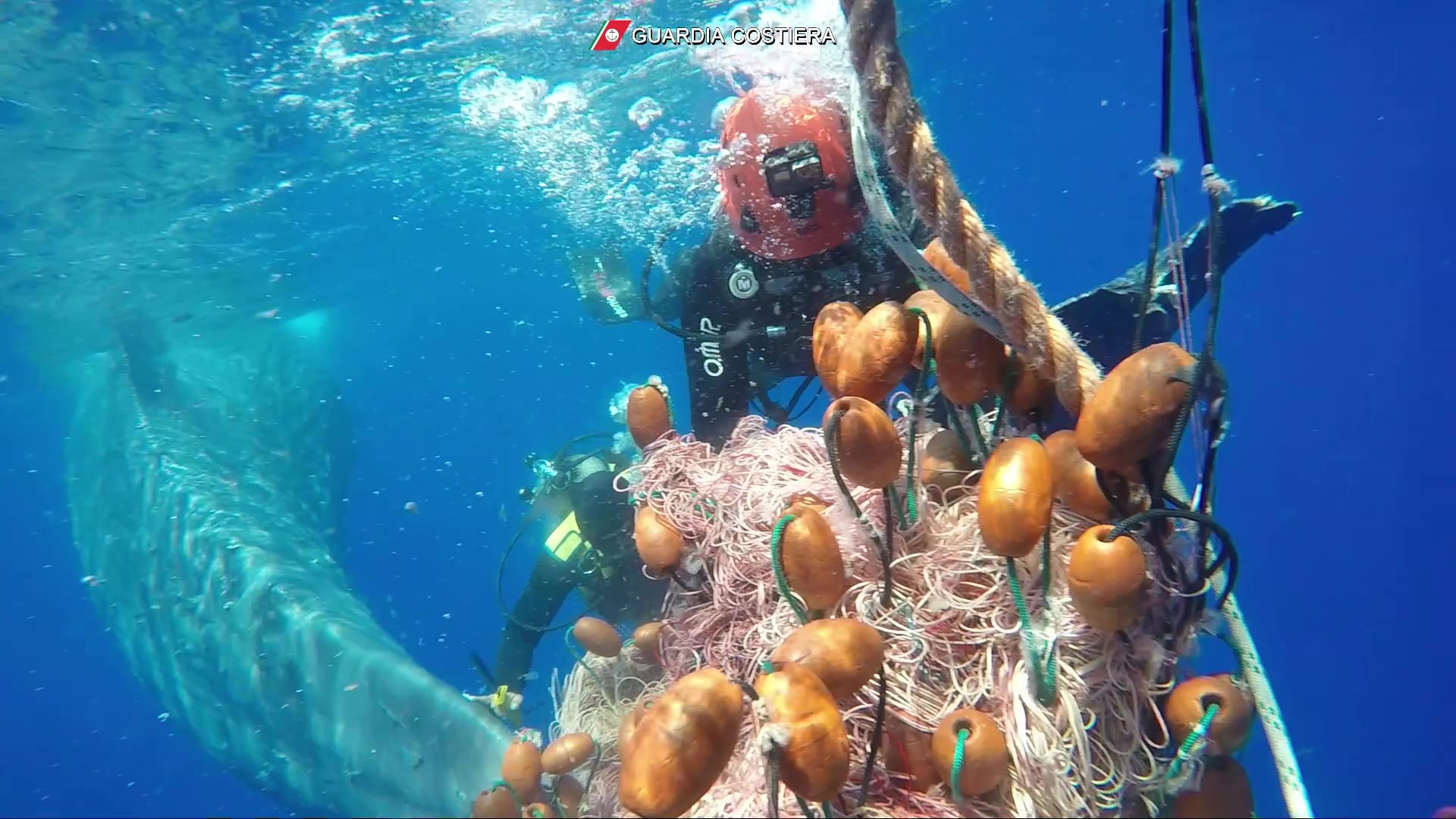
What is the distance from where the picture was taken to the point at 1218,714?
1524mm

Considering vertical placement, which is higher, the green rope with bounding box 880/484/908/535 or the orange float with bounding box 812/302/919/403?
the orange float with bounding box 812/302/919/403

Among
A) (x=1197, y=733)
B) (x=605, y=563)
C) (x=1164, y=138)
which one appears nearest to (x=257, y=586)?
(x=605, y=563)

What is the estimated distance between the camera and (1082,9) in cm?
1592

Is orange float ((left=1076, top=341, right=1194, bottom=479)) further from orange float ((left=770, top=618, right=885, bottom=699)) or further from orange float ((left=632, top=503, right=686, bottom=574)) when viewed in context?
orange float ((left=632, top=503, right=686, bottom=574))

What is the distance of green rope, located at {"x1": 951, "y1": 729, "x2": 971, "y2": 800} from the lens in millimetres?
1491

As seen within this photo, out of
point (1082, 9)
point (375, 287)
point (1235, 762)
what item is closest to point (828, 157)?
point (1235, 762)

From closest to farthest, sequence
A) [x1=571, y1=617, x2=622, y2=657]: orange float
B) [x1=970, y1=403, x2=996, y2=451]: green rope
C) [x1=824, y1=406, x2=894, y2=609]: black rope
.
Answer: [x1=824, y1=406, x2=894, y2=609]: black rope → [x1=970, y1=403, x2=996, y2=451]: green rope → [x1=571, y1=617, x2=622, y2=657]: orange float

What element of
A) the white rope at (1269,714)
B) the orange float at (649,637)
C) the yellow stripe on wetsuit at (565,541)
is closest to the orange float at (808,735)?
the white rope at (1269,714)

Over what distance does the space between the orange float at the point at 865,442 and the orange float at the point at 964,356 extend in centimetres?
18

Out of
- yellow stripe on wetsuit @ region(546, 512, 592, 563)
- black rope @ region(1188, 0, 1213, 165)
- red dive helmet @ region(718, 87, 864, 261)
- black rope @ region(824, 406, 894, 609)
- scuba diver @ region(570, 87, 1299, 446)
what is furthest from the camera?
yellow stripe on wetsuit @ region(546, 512, 592, 563)

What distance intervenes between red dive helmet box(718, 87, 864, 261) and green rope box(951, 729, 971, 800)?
2275 mm

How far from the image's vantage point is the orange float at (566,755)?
2.54 metres

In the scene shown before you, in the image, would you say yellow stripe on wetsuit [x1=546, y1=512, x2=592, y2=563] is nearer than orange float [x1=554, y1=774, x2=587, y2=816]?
No

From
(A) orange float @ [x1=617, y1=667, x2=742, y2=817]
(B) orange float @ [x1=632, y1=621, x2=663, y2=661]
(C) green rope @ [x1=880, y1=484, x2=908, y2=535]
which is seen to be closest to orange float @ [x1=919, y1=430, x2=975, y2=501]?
(C) green rope @ [x1=880, y1=484, x2=908, y2=535]
